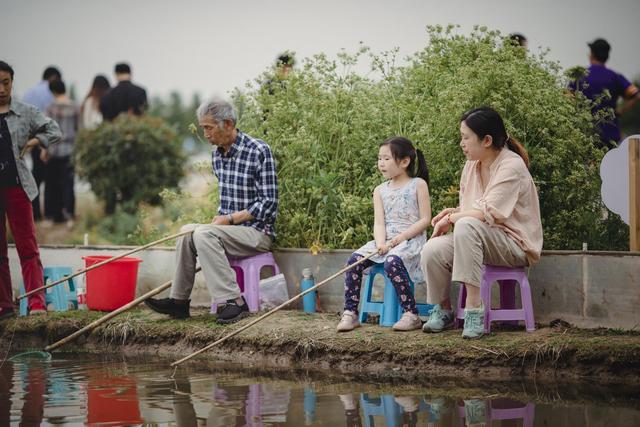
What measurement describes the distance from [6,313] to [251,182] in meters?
2.10

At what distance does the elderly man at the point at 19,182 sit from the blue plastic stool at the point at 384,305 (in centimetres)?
258

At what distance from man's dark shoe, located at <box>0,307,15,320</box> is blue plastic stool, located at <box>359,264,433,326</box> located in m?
2.75

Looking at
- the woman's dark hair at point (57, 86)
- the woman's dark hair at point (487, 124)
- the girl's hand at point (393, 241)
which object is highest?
the woman's dark hair at point (57, 86)

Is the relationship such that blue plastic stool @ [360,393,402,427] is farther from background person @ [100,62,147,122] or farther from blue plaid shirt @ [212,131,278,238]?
background person @ [100,62,147,122]

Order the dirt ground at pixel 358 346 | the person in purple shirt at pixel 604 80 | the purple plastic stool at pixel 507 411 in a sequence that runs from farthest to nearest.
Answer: the person in purple shirt at pixel 604 80 < the dirt ground at pixel 358 346 < the purple plastic stool at pixel 507 411

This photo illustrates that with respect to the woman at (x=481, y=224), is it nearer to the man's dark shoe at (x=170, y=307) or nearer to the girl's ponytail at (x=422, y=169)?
the girl's ponytail at (x=422, y=169)

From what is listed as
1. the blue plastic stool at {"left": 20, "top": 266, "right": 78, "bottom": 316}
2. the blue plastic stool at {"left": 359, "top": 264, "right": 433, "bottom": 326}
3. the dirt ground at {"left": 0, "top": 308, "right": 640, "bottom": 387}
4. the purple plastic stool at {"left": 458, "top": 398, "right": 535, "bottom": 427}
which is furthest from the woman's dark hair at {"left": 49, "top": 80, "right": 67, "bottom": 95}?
the purple plastic stool at {"left": 458, "top": 398, "right": 535, "bottom": 427}

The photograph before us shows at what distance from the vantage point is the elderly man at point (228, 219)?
6891 mm

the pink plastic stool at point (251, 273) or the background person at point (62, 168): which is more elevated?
the background person at point (62, 168)

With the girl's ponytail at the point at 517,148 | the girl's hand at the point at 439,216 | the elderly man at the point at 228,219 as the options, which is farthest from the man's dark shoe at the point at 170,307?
the girl's ponytail at the point at 517,148

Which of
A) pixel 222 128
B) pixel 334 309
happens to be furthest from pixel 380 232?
pixel 222 128

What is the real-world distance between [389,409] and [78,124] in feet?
32.5

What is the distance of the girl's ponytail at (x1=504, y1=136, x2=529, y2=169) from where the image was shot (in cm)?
602

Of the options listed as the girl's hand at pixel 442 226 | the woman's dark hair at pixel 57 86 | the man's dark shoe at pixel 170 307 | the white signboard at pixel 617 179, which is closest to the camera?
the girl's hand at pixel 442 226
